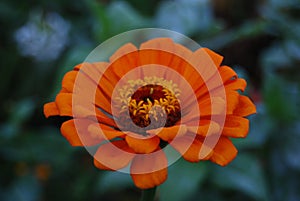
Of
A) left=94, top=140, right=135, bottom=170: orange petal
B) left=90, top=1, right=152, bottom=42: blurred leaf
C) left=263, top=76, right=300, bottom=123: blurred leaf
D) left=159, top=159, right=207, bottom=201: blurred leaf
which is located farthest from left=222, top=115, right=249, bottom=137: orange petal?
left=90, top=1, right=152, bottom=42: blurred leaf

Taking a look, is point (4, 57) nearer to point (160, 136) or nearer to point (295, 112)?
point (295, 112)

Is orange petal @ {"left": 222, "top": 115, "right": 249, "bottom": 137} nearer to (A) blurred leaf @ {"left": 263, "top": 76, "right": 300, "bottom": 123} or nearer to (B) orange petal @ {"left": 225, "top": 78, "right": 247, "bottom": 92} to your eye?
(B) orange petal @ {"left": 225, "top": 78, "right": 247, "bottom": 92}

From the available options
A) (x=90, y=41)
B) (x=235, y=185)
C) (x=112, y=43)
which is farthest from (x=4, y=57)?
(x=235, y=185)

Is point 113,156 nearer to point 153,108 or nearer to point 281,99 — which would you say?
point 153,108

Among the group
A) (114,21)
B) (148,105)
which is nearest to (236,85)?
(148,105)

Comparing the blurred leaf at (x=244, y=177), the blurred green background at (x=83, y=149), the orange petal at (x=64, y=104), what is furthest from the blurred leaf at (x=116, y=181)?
the orange petal at (x=64, y=104)

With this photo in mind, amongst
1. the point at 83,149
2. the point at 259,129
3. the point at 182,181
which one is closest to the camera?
the point at 182,181

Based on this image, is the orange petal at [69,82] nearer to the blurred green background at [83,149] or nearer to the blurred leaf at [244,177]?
the blurred green background at [83,149]
